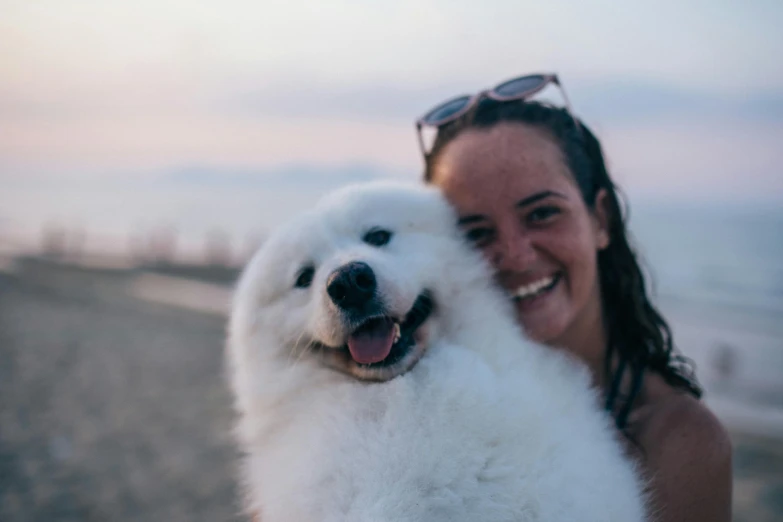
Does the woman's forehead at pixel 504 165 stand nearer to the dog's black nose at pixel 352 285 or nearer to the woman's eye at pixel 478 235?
the woman's eye at pixel 478 235

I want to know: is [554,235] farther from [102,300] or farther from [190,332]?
[102,300]

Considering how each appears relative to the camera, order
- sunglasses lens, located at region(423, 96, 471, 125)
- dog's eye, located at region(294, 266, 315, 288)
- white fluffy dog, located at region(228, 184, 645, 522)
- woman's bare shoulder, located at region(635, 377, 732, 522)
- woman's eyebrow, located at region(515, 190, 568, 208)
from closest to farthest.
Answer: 1. white fluffy dog, located at region(228, 184, 645, 522)
2. woman's bare shoulder, located at region(635, 377, 732, 522)
3. woman's eyebrow, located at region(515, 190, 568, 208)
4. dog's eye, located at region(294, 266, 315, 288)
5. sunglasses lens, located at region(423, 96, 471, 125)

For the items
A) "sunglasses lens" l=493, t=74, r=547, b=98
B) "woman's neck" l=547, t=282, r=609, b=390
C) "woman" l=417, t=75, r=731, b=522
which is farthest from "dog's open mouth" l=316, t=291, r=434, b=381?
"sunglasses lens" l=493, t=74, r=547, b=98

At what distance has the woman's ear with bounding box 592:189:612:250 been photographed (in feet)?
9.05

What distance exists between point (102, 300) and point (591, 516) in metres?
12.7

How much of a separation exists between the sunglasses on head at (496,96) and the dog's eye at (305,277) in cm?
88

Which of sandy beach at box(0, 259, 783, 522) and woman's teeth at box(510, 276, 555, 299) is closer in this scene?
woman's teeth at box(510, 276, 555, 299)

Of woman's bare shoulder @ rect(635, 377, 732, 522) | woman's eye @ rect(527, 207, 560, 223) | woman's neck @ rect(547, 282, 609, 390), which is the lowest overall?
woman's bare shoulder @ rect(635, 377, 732, 522)

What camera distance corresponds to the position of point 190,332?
33.7 ft

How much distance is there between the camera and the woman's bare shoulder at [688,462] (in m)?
2.16

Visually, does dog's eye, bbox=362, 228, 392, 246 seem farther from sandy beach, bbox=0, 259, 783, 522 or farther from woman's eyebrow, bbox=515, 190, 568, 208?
sandy beach, bbox=0, 259, 783, 522

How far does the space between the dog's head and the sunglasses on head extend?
0.38 meters

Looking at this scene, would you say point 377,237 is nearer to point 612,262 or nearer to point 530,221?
point 530,221

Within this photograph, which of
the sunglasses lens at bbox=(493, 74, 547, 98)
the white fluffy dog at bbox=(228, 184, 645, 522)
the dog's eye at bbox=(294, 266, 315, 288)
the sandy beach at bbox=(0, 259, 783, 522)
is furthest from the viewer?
the sandy beach at bbox=(0, 259, 783, 522)
